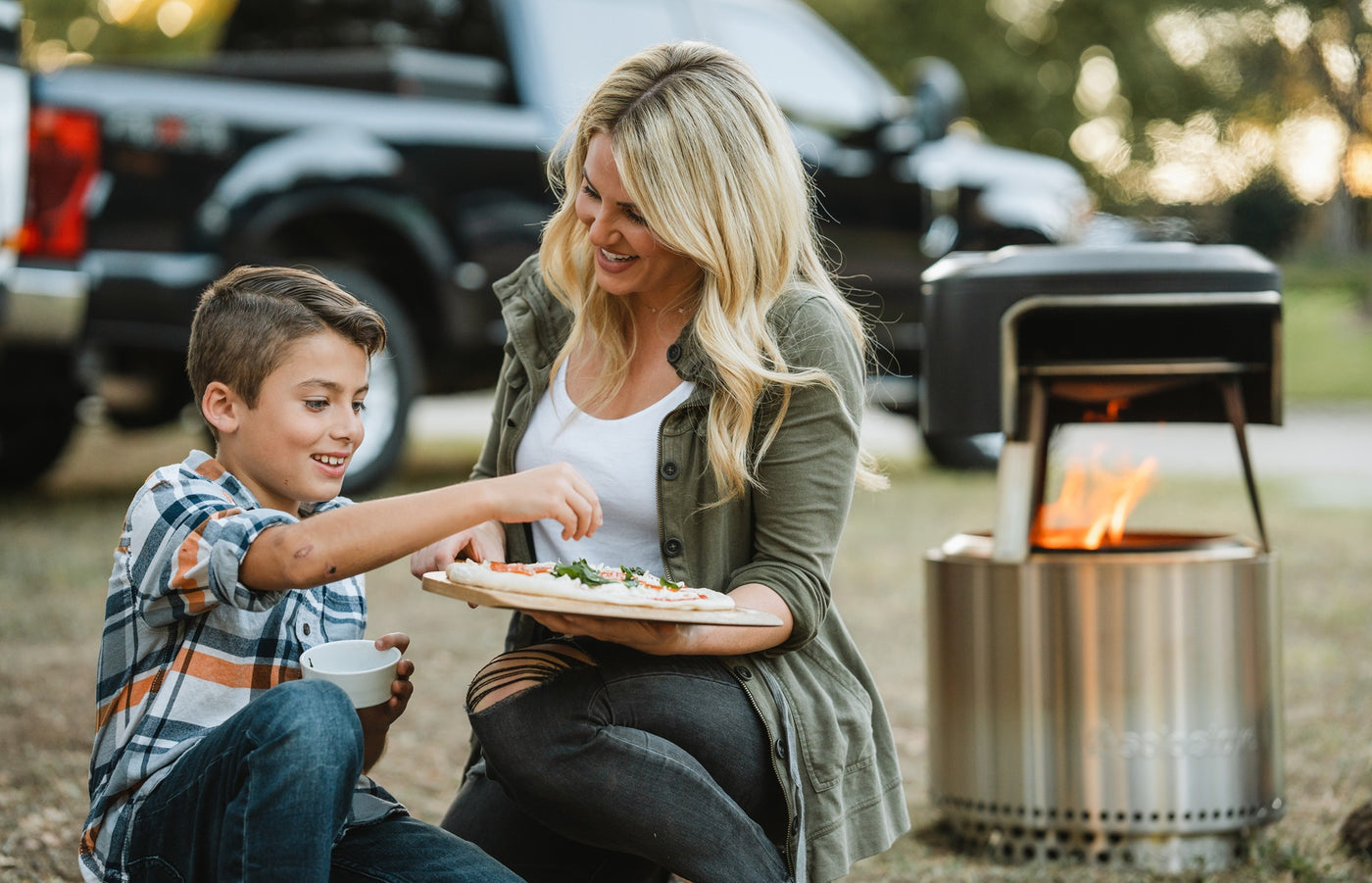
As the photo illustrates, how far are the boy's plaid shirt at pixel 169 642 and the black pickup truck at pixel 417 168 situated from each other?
3.50 meters

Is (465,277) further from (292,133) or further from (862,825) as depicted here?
(862,825)

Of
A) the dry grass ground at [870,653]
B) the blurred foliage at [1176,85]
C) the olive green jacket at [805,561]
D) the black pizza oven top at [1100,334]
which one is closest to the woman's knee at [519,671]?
the olive green jacket at [805,561]

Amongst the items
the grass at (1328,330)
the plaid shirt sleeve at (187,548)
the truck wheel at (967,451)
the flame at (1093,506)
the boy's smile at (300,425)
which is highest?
the boy's smile at (300,425)

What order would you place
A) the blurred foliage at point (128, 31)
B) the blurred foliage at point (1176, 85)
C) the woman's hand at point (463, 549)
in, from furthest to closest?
the blurred foliage at point (1176, 85)
the blurred foliage at point (128, 31)
the woman's hand at point (463, 549)

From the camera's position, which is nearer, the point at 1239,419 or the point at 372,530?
the point at 372,530

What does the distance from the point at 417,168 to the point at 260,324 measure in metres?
4.66

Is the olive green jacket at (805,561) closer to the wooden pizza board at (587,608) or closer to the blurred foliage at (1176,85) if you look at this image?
the wooden pizza board at (587,608)

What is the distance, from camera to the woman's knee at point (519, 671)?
93.0 inches

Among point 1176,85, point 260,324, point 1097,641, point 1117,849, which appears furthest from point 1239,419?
point 1176,85

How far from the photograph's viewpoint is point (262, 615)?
2.23 m

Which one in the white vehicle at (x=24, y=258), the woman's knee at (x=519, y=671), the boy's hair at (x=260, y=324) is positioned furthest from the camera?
the white vehicle at (x=24, y=258)

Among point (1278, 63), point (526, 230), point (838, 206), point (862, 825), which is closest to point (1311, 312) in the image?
point (1278, 63)

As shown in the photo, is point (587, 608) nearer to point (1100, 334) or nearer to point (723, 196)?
point (723, 196)

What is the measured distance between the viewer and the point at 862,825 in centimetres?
248
